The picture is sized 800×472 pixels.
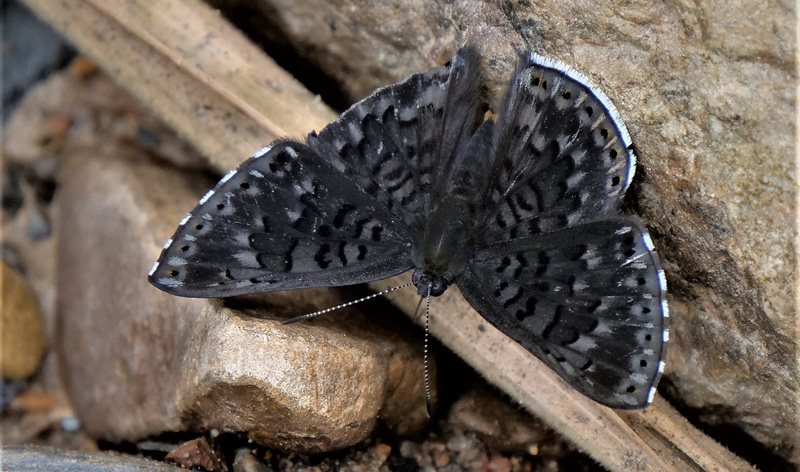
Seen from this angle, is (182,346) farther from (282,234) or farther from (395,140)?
(395,140)

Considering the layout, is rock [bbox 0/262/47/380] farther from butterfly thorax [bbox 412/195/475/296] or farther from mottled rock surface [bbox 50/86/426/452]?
butterfly thorax [bbox 412/195/475/296]

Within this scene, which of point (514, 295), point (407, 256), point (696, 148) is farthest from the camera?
point (407, 256)

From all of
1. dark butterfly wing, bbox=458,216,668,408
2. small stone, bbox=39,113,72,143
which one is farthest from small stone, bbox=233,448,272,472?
small stone, bbox=39,113,72,143

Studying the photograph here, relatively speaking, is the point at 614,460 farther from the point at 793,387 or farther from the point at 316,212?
the point at 316,212

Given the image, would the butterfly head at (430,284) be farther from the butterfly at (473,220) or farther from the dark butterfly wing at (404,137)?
the dark butterfly wing at (404,137)

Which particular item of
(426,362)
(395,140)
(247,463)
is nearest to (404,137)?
(395,140)

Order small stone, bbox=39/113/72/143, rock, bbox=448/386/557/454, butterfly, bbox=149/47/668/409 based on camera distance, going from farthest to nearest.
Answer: small stone, bbox=39/113/72/143 < rock, bbox=448/386/557/454 < butterfly, bbox=149/47/668/409

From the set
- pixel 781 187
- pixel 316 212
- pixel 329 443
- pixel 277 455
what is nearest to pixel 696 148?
pixel 781 187

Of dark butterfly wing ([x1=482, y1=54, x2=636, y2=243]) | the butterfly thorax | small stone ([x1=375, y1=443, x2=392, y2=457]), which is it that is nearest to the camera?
dark butterfly wing ([x1=482, y1=54, x2=636, y2=243])
